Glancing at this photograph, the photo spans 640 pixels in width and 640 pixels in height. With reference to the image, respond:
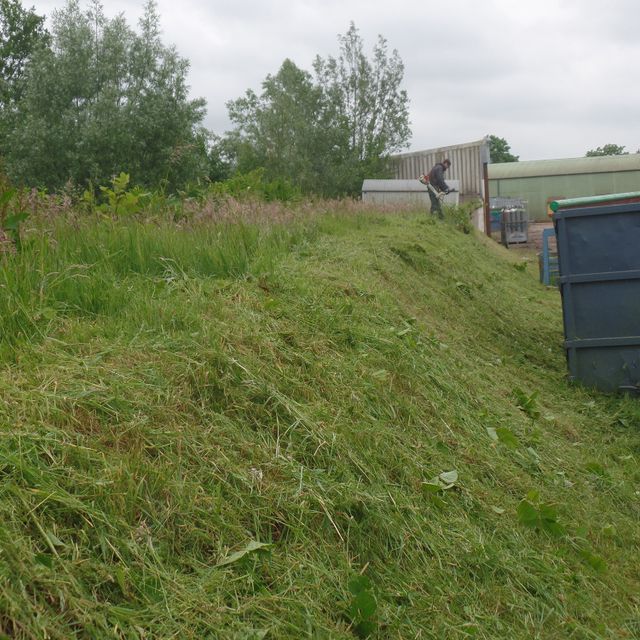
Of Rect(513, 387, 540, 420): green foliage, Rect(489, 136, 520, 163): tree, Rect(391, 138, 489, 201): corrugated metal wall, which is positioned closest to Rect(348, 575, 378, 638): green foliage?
Rect(513, 387, 540, 420): green foliage

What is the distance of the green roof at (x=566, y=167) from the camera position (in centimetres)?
3278

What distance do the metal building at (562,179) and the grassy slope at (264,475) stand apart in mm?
28983

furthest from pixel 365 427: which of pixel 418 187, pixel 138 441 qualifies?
pixel 418 187

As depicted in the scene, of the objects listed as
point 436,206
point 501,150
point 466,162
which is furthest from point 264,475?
point 501,150

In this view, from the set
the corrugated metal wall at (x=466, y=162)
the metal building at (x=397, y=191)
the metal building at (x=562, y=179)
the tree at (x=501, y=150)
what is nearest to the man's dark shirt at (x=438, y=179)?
the metal building at (x=397, y=191)

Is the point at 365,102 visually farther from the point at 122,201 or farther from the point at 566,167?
the point at 122,201

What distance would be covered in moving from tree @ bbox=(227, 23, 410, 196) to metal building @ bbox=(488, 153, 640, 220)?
5624mm

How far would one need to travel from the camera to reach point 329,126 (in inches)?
1375

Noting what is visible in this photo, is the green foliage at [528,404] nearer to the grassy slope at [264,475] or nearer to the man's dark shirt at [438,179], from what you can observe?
the grassy slope at [264,475]

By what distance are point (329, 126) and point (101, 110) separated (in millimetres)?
11490

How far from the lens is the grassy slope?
2.60 m

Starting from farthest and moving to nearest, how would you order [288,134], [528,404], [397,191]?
[288,134] → [397,191] → [528,404]

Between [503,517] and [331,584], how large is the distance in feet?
4.43

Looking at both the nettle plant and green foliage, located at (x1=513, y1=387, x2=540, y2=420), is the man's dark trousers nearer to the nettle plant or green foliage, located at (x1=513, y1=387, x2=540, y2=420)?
the nettle plant
